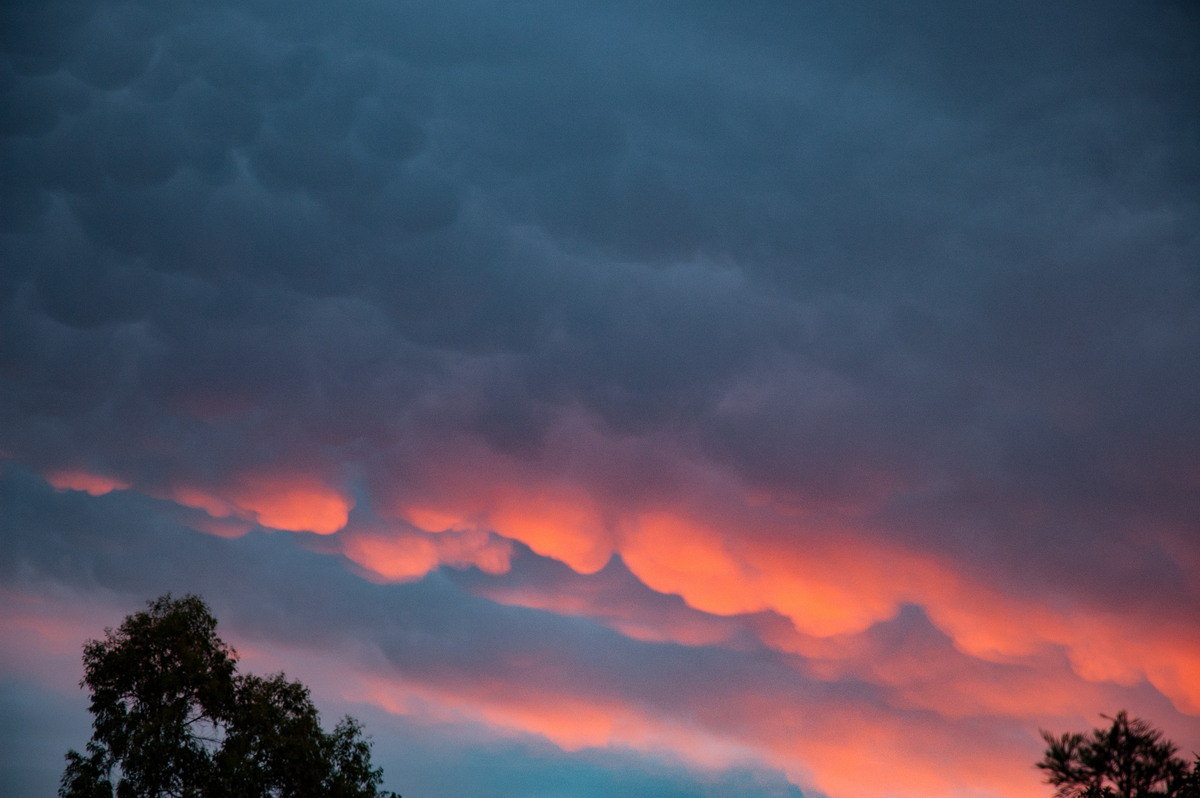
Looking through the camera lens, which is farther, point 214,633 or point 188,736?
point 214,633

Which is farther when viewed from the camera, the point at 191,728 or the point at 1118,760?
the point at 191,728

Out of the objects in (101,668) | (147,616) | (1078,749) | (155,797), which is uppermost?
(147,616)

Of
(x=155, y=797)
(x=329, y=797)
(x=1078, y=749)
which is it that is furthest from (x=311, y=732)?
(x=1078, y=749)

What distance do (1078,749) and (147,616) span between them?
144ft

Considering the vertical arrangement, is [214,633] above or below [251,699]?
above

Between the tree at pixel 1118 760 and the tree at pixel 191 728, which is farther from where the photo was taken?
the tree at pixel 191 728

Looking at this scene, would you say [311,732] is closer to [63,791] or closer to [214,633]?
[214,633]

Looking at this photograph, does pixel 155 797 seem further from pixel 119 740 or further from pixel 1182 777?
pixel 1182 777

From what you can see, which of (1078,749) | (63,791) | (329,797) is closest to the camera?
(1078,749)

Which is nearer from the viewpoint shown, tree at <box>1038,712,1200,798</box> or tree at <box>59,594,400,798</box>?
tree at <box>1038,712,1200,798</box>

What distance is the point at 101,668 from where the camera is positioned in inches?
1750

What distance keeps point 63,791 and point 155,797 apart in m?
4.22

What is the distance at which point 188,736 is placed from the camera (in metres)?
43.9

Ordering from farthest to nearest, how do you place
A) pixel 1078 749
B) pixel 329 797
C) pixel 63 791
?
pixel 329 797 < pixel 63 791 < pixel 1078 749
